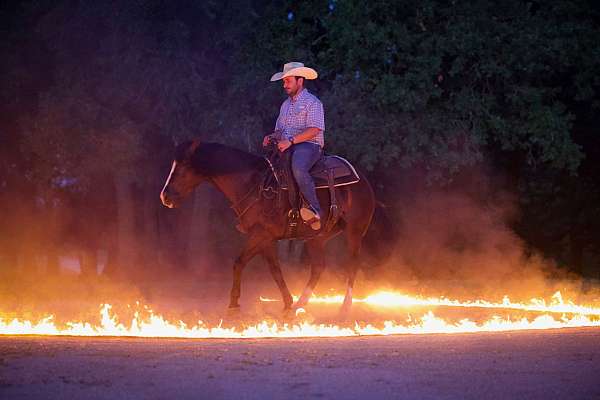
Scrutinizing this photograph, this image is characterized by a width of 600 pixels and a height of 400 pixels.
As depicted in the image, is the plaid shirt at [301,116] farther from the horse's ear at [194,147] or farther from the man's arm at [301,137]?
the horse's ear at [194,147]

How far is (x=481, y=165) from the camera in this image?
24.5 metres

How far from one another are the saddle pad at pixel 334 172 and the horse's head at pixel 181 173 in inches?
64.7

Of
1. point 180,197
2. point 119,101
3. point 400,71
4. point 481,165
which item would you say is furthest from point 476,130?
point 180,197

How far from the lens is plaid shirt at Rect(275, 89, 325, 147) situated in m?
12.4

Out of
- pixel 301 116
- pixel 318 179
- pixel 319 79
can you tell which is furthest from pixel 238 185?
pixel 319 79

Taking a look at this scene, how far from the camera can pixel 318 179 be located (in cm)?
1277

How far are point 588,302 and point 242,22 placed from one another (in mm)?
9324

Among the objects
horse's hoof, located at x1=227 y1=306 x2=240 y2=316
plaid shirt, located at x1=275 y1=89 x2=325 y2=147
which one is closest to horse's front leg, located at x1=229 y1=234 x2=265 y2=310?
horse's hoof, located at x1=227 y1=306 x2=240 y2=316

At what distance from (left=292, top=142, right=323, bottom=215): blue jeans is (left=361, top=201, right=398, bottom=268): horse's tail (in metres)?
2.81

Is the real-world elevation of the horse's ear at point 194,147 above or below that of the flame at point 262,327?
above

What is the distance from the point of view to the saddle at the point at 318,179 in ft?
40.3

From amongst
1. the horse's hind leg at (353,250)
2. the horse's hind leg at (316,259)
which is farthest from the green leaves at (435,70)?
the horse's hind leg at (316,259)

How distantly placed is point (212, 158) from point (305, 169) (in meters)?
1.26

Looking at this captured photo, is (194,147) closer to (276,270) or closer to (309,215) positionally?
(309,215)
